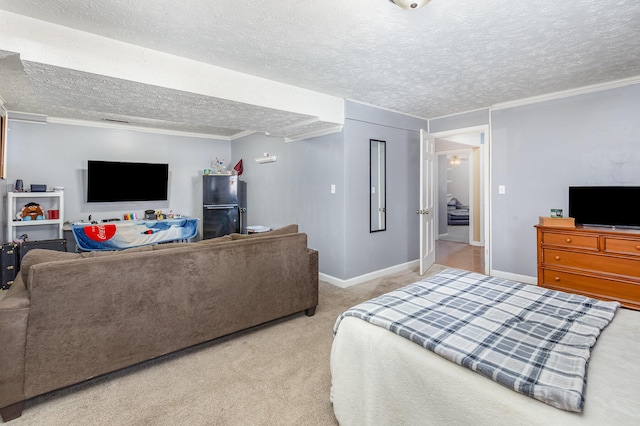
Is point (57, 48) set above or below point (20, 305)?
above

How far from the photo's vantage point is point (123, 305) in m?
2.03

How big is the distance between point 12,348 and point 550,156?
516 cm

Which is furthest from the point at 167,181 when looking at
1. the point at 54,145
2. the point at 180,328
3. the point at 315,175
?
the point at 180,328

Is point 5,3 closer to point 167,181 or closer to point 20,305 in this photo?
point 20,305

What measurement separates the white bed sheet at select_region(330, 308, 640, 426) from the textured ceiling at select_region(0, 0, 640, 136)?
1922mm

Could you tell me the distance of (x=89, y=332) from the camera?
6.31 feet

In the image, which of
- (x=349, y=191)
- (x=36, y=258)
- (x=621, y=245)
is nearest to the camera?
(x=36, y=258)

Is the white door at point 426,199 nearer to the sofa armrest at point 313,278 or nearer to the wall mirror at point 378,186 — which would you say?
the wall mirror at point 378,186

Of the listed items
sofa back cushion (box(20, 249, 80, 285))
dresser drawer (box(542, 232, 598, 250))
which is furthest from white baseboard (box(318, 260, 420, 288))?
sofa back cushion (box(20, 249, 80, 285))

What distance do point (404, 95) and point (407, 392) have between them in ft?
10.9

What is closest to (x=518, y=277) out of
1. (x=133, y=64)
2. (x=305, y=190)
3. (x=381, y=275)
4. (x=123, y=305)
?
(x=381, y=275)

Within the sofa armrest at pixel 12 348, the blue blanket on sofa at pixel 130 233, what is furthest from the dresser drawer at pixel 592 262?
the blue blanket on sofa at pixel 130 233

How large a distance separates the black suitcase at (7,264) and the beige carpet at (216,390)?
2.92 meters

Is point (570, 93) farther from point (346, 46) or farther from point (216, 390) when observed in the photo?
point (216, 390)
